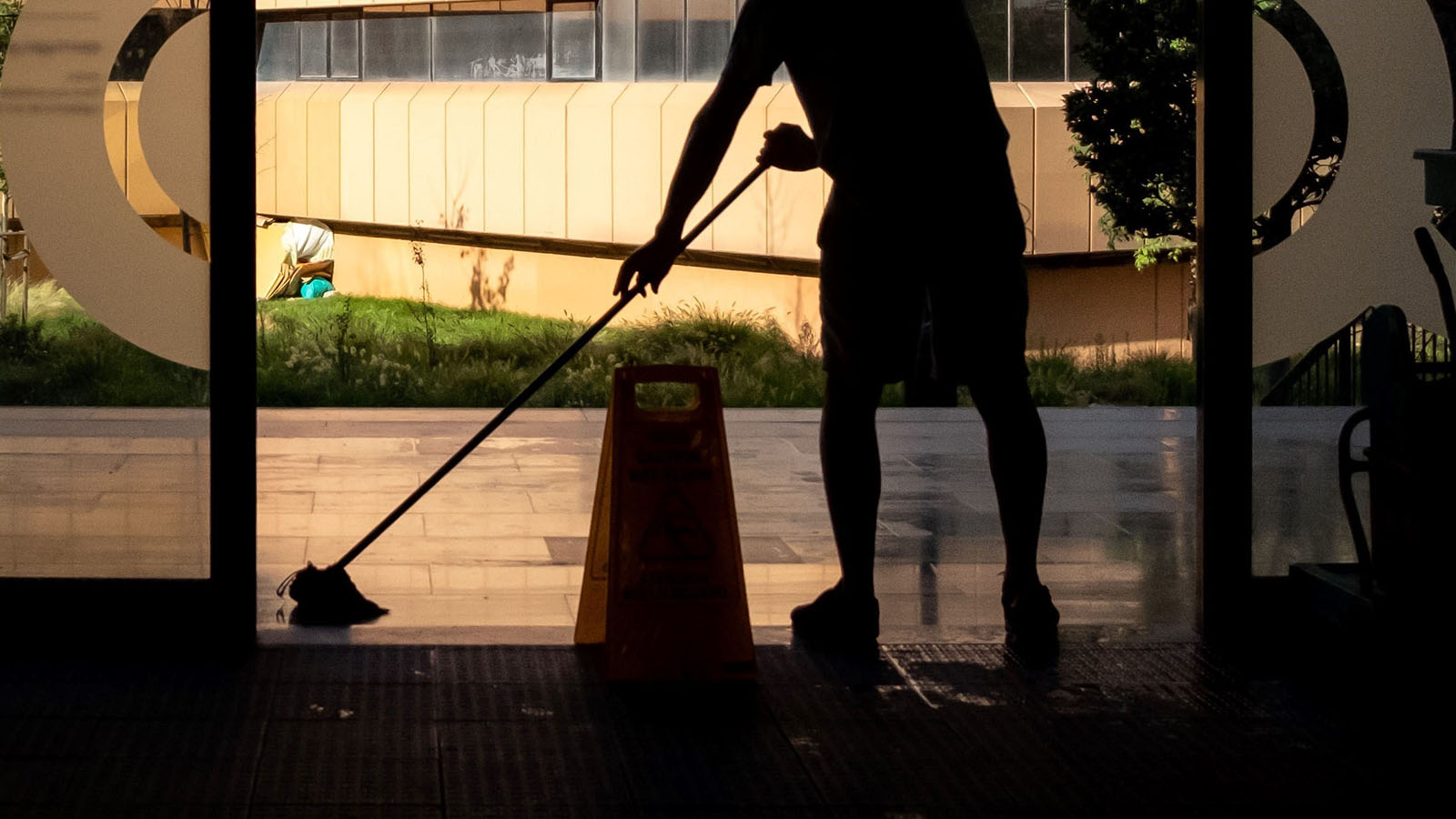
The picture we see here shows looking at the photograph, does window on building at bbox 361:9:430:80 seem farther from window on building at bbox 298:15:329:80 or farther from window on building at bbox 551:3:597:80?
window on building at bbox 551:3:597:80

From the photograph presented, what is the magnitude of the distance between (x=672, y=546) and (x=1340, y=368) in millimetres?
5204

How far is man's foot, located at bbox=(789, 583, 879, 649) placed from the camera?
519cm

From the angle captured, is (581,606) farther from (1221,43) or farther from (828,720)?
(1221,43)

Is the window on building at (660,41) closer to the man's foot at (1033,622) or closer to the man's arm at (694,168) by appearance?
the man's arm at (694,168)

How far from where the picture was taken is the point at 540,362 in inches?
643

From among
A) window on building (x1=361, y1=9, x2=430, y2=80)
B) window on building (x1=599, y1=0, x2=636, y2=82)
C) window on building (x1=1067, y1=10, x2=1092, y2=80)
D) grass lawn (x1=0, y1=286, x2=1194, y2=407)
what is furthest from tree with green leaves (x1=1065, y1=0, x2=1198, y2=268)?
window on building (x1=361, y1=9, x2=430, y2=80)

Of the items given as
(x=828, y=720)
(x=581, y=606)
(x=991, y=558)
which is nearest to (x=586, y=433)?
(x=991, y=558)

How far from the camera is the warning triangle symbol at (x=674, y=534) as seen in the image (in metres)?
4.82

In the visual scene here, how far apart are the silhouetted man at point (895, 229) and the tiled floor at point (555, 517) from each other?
0.46 metres

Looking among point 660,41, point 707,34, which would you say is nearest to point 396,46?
point 660,41

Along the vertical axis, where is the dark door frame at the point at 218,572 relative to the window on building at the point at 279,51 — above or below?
below

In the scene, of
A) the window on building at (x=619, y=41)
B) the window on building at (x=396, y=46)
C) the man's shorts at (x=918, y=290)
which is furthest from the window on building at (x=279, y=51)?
the man's shorts at (x=918, y=290)

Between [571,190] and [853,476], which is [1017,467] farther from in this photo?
[571,190]

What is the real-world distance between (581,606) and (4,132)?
199 cm
